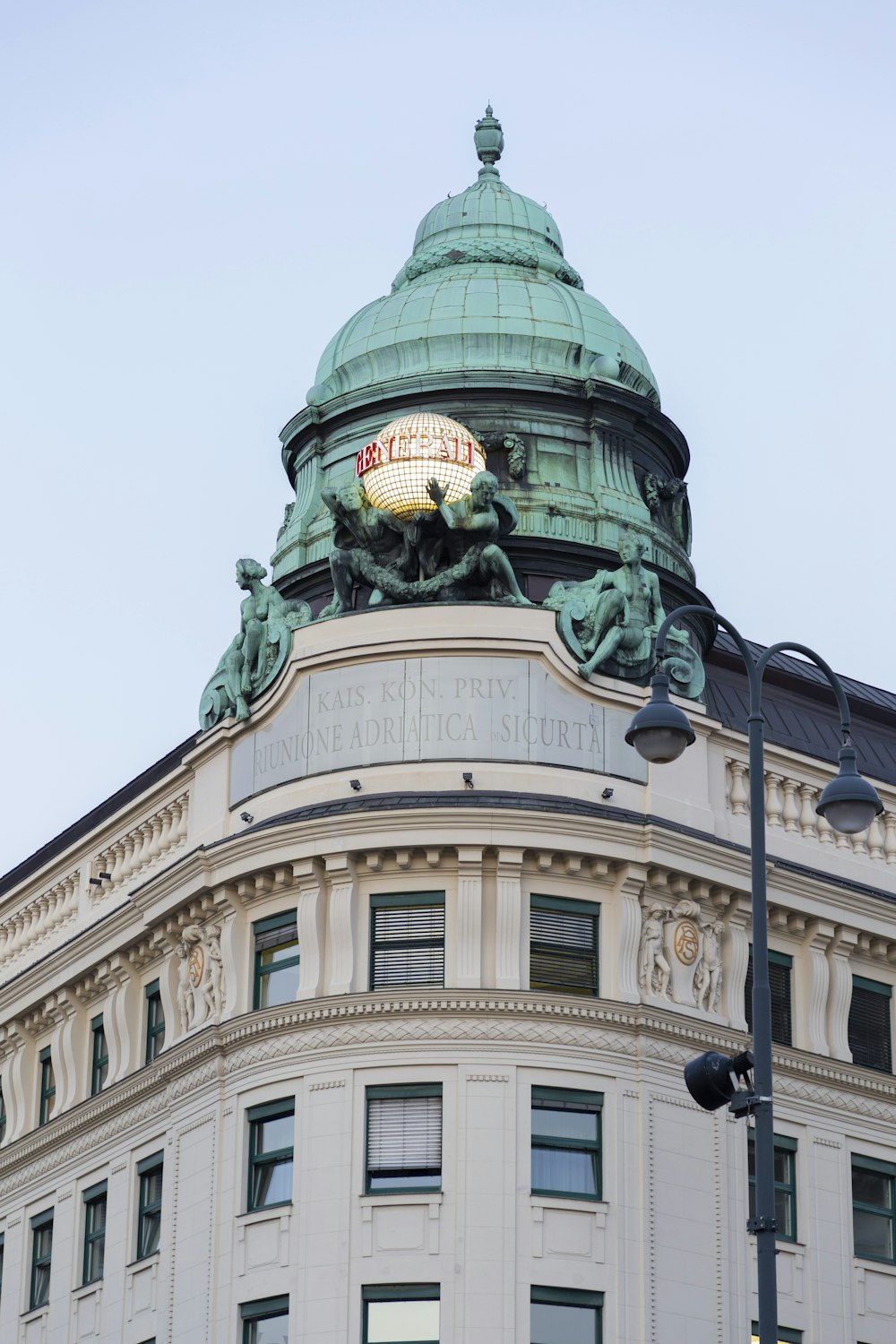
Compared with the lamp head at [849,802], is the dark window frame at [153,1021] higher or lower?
higher

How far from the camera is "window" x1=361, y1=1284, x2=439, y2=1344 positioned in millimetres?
40969

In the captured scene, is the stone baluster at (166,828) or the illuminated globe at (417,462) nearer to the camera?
the illuminated globe at (417,462)

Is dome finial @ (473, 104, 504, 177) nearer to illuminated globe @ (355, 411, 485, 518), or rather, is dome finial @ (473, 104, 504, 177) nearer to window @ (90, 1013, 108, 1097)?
illuminated globe @ (355, 411, 485, 518)

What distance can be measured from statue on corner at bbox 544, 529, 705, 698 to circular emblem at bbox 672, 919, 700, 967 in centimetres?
412

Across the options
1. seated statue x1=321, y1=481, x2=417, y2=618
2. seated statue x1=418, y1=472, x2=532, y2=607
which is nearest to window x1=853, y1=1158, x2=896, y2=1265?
seated statue x1=418, y1=472, x2=532, y2=607

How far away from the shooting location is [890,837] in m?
48.4

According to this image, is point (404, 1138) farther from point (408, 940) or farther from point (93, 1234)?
point (93, 1234)

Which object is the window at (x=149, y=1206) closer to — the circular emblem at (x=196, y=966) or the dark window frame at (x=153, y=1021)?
the dark window frame at (x=153, y=1021)

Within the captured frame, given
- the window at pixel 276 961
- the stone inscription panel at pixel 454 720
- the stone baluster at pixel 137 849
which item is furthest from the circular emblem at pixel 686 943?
the stone baluster at pixel 137 849

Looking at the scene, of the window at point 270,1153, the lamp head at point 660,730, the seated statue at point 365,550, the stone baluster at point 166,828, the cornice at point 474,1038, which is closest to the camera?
the lamp head at point 660,730

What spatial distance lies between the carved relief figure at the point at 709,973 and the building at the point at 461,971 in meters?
0.08

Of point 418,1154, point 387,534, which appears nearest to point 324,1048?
point 418,1154

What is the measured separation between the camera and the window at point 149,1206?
46.0m

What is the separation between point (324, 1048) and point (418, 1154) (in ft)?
7.27
